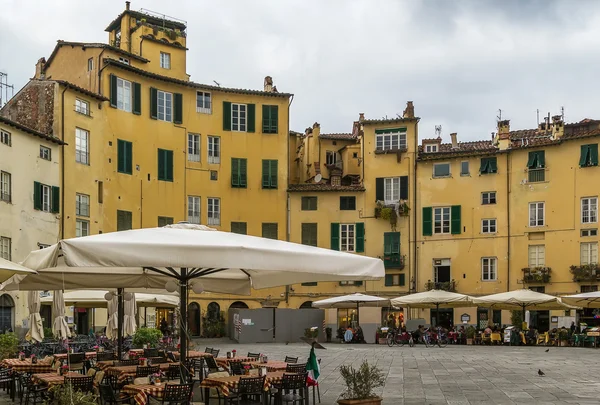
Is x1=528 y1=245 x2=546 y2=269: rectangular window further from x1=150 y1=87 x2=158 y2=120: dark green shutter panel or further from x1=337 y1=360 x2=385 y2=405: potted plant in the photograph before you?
x1=337 y1=360 x2=385 y2=405: potted plant

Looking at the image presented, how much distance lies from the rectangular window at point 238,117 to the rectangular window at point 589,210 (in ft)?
60.7

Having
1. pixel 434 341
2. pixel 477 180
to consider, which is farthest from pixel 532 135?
pixel 434 341

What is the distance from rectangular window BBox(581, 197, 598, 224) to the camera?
1671 inches

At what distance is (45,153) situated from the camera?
3666 centimetres

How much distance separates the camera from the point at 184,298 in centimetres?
1120

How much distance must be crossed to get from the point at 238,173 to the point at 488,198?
1365cm

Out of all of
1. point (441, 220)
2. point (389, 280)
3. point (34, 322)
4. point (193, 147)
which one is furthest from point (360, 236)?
point (34, 322)

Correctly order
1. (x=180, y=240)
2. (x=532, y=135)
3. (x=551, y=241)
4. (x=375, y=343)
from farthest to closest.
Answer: (x=532, y=135) → (x=551, y=241) → (x=375, y=343) → (x=180, y=240)

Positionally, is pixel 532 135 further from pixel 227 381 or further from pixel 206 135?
pixel 227 381

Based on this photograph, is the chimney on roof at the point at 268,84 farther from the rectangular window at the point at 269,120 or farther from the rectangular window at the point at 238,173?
the rectangular window at the point at 238,173

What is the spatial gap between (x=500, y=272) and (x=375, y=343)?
9.71m

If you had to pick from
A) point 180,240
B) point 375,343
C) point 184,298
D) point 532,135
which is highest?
point 532,135

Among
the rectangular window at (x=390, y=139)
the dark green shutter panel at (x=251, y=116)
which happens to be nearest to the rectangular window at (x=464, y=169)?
the rectangular window at (x=390, y=139)

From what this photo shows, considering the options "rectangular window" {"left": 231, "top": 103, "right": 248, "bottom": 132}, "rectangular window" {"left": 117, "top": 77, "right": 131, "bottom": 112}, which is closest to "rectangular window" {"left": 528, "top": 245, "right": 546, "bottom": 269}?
"rectangular window" {"left": 231, "top": 103, "right": 248, "bottom": 132}
